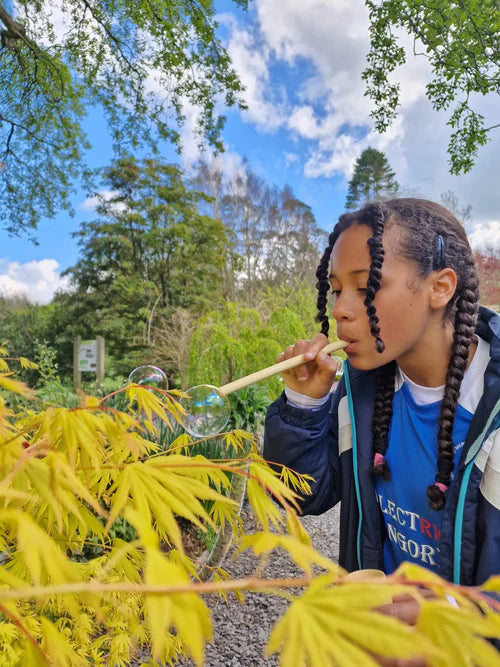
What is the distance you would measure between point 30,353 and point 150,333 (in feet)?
10.3

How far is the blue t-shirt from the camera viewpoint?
125cm

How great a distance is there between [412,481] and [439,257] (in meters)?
0.73

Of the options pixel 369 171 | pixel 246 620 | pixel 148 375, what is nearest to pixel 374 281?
pixel 148 375

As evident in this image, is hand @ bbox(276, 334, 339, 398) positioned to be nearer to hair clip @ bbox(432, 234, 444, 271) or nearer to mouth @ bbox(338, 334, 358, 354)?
mouth @ bbox(338, 334, 358, 354)

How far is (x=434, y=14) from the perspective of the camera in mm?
5180

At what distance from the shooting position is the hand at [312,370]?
1383 mm

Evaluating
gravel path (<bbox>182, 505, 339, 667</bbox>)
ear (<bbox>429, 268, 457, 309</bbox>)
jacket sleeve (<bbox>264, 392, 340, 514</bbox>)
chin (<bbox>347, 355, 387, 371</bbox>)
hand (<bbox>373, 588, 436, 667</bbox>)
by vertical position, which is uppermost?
ear (<bbox>429, 268, 457, 309</bbox>)

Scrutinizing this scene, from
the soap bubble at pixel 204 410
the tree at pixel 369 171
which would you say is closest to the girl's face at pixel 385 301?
the soap bubble at pixel 204 410

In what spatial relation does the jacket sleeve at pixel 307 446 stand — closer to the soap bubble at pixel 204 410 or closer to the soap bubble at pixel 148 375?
the soap bubble at pixel 204 410

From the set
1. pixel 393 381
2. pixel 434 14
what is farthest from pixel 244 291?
pixel 393 381

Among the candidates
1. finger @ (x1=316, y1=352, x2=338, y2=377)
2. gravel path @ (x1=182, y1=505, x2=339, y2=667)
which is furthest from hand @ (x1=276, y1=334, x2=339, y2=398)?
gravel path @ (x1=182, y1=505, x2=339, y2=667)

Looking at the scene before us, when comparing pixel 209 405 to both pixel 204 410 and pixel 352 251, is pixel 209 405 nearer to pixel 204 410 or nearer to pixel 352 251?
pixel 204 410

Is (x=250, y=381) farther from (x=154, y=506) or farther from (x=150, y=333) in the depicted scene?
(x=150, y=333)

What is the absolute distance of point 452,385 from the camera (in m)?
1.23
